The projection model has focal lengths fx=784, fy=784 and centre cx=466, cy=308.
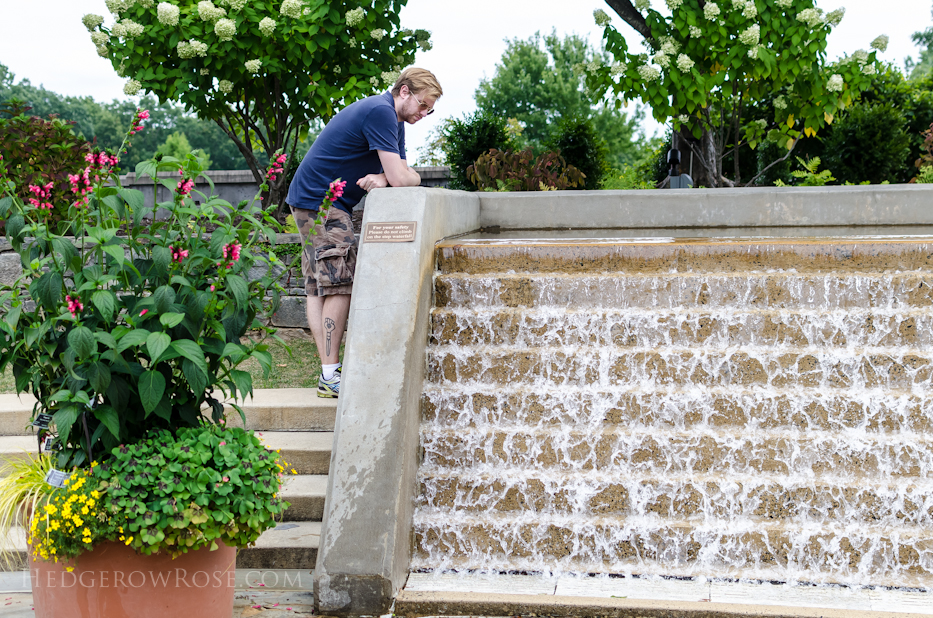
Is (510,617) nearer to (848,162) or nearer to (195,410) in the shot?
(195,410)

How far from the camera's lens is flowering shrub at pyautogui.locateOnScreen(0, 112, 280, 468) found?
111 inches

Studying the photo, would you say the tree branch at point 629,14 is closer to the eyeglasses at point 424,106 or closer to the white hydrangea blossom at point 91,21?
the eyeglasses at point 424,106

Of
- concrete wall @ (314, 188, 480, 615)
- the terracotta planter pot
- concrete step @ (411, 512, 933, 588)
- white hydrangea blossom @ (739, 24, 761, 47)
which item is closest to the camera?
the terracotta planter pot

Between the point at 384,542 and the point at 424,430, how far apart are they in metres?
0.85

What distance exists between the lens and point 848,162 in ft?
36.2

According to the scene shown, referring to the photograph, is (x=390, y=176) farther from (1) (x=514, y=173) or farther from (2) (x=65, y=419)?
(1) (x=514, y=173)

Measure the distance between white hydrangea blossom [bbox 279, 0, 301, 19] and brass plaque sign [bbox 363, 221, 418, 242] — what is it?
189 inches

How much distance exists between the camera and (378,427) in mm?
3654

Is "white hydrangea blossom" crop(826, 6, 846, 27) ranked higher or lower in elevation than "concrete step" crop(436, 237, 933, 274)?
higher

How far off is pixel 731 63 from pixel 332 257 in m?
5.83

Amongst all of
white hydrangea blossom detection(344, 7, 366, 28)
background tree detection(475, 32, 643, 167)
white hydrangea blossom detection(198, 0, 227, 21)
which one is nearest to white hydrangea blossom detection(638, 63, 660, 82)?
white hydrangea blossom detection(344, 7, 366, 28)

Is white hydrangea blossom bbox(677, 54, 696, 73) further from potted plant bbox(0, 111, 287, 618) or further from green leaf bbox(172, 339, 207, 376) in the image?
green leaf bbox(172, 339, 207, 376)

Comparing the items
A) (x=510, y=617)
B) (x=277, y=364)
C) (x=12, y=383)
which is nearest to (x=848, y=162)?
(x=277, y=364)

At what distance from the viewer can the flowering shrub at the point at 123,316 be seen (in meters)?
2.81
